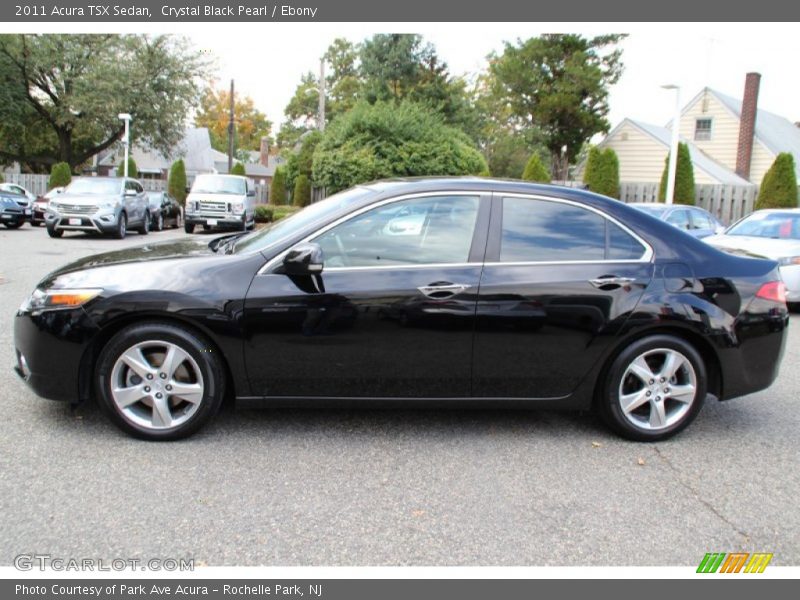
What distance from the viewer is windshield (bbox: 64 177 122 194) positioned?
1798 cm

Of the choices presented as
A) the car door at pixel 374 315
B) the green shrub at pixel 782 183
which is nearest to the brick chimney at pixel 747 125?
the green shrub at pixel 782 183

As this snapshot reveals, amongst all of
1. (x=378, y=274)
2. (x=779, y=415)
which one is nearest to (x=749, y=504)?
(x=779, y=415)

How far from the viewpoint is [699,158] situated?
31.9m

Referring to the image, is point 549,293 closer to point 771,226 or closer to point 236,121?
point 771,226

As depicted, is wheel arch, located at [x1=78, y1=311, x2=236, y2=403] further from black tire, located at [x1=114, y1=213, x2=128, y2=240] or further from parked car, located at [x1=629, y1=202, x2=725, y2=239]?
black tire, located at [x1=114, y1=213, x2=128, y2=240]

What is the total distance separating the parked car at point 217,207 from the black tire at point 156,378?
57.3ft

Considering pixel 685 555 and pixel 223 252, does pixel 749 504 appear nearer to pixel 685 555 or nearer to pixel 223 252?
pixel 685 555

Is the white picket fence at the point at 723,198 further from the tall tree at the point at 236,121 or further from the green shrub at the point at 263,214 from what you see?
the tall tree at the point at 236,121

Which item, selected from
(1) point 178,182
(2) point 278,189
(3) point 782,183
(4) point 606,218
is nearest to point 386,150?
(2) point 278,189

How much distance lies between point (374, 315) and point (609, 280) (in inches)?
59.0

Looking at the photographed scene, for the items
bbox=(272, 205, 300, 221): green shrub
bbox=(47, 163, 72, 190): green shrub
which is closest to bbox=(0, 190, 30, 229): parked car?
bbox=(272, 205, 300, 221): green shrub

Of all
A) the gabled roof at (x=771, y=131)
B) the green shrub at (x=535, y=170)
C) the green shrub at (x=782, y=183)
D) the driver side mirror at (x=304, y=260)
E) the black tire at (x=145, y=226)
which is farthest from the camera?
the gabled roof at (x=771, y=131)

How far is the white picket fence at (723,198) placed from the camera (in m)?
21.6

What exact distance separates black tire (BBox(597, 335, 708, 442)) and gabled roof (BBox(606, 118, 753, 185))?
28676 mm
